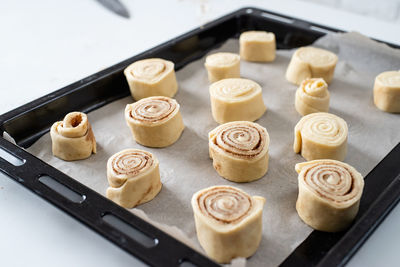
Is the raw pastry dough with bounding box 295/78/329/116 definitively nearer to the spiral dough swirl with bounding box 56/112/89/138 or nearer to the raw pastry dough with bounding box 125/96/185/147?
the raw pastry dough with bounding box 125/96/185/147

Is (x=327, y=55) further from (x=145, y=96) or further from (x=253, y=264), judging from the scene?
(x=253, y=264)

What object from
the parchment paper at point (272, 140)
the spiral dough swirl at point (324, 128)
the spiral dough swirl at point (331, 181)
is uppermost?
the spiral dough swirl at point (331, 181)

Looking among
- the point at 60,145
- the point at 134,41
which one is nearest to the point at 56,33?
the point at 134,41

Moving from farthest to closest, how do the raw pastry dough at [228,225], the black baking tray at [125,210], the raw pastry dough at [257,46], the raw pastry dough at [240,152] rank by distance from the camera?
the raw pastry dough at [257,46], the raw pastry dough at [240,152], the raw pastry dough at [228,225], the black baking tray at [125,210]

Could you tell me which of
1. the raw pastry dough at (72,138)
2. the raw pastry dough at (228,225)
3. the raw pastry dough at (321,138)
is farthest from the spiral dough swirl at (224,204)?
the raw pastry dough at (72,138)

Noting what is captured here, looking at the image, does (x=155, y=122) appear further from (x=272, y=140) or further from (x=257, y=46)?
(x=257, y=46)

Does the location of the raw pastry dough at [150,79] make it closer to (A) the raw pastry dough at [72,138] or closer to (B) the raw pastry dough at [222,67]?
(B) the raw pastry dough at [222,67]

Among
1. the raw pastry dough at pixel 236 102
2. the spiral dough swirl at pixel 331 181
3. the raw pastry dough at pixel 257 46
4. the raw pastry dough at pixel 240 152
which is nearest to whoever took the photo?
the spiral dough swirl at pixel 331 181

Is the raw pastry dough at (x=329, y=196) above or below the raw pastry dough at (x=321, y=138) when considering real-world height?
above

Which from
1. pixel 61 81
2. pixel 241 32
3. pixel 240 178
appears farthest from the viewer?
pixel 241 32
